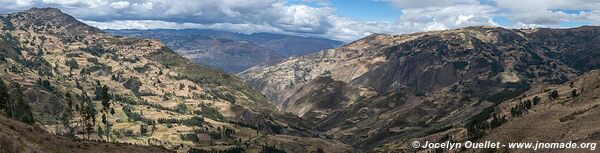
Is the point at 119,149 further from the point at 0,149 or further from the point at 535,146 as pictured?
the point at 535,146

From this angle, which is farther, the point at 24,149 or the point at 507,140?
the point at 507,140

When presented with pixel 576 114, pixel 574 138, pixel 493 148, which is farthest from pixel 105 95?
pixel 576 114

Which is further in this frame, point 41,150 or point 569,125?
point 569,125

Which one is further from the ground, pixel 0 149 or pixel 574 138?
pixel 0 149

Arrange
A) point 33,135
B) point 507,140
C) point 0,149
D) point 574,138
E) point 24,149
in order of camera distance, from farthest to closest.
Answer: point 507,140, point 574,138, point 33,135, point 24,149, point 0,149

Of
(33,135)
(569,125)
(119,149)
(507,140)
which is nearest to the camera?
(33,135)

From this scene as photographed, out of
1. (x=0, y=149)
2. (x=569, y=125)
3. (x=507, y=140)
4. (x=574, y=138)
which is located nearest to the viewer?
(x=0, y=149)

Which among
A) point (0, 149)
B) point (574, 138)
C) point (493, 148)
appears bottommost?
point (493, 148)

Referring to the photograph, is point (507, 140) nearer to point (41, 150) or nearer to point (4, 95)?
point (41, 150)

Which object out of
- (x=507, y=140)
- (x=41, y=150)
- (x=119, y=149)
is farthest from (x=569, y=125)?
(x=41, y=150)
